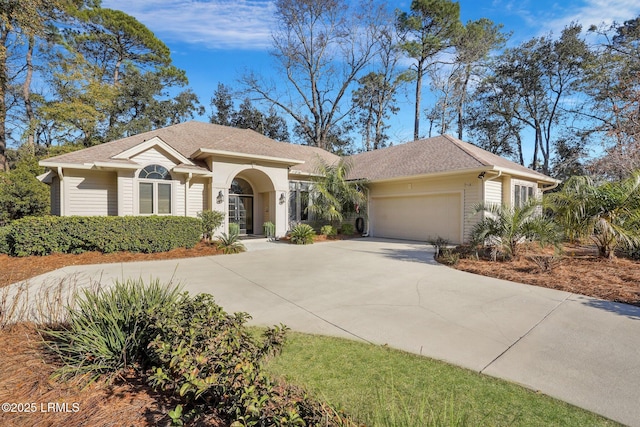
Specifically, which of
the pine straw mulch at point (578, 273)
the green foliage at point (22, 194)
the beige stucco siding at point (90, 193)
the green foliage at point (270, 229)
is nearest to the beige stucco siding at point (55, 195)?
the beige stucco siding at point (90, 193)

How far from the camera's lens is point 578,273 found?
24.1 feet

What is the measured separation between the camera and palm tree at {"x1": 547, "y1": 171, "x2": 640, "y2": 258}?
8055 millimetres

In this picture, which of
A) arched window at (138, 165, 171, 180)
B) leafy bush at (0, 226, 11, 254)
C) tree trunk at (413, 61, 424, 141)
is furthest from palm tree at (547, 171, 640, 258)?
tree trunk at (413, 61, 424, 141)

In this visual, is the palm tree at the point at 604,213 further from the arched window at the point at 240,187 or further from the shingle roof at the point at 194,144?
the arched window at the point at 240,187

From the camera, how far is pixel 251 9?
14.5 m

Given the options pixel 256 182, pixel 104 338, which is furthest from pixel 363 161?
pixel 104 338

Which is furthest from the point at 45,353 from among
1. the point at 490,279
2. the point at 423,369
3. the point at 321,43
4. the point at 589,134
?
the point at 589,134

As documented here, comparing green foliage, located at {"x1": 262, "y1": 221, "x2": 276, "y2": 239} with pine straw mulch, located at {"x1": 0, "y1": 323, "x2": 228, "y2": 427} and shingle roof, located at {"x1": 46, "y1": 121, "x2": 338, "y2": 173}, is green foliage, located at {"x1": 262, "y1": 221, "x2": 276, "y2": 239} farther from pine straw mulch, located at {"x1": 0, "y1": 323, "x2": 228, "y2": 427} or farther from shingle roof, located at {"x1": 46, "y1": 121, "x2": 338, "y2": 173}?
pine straw mulch, located at {"x1": 0, "y1": 323, "x2": 228, "y2": 427}

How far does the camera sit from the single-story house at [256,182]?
1205cm

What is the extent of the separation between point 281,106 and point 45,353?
3018 centimetres

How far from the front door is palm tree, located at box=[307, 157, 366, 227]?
369 cm

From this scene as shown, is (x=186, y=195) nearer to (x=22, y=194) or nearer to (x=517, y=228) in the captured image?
(x=22, y=194)

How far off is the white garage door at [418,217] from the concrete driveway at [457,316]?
5.85 meters

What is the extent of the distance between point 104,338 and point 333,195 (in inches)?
543
